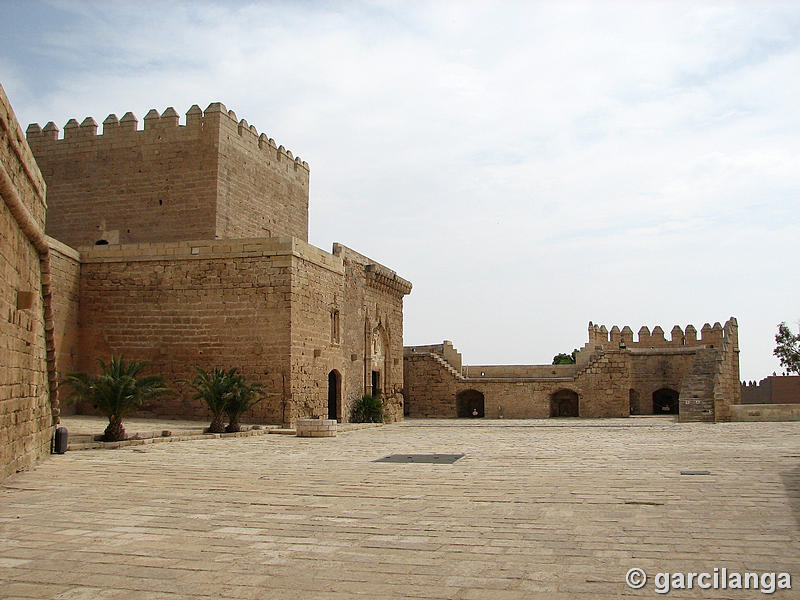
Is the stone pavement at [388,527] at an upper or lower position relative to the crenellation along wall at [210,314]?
lower

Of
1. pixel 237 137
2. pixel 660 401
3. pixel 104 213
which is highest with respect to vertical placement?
pixel 237 137

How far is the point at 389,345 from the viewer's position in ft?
76.7

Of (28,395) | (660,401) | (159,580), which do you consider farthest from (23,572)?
(660,401)

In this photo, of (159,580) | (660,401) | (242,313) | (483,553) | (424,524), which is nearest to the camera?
(159,580)

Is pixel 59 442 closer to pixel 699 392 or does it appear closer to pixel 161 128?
pixel 161 128

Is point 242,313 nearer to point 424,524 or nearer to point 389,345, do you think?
point 389,345

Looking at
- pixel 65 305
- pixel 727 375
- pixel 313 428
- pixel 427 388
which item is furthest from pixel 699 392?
pixel 65 305

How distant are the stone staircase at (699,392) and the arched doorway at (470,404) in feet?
28.7

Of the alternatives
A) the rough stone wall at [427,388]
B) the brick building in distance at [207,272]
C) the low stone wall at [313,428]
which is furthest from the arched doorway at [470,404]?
the low stone wall at [313,428]

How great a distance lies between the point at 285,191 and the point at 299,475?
1573cm

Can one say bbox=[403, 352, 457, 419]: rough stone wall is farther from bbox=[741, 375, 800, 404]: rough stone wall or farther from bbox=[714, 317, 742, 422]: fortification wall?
bbox=[741, 375, 800, 404]: rough stone wall

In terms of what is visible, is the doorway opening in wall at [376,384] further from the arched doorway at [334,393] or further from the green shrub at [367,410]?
the arched doorway at [334,393]

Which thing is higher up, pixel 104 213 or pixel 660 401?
pixel 104 213

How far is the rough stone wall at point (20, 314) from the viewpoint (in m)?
6.95
